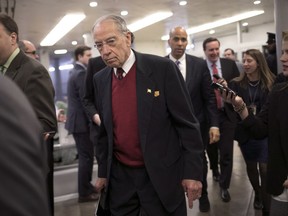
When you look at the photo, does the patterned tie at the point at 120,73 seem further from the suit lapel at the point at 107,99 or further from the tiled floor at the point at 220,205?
the tiled floor at the point at 220,205

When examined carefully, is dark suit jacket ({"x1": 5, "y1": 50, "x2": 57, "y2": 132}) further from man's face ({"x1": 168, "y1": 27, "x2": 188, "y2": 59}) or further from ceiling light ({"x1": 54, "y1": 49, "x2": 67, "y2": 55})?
ceiling light ({"x1": 54, "y1": 49, "x2": 67, "y2": 55})

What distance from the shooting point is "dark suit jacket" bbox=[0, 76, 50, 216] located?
1.48 ft

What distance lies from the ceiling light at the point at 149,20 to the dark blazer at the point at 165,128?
7.69m

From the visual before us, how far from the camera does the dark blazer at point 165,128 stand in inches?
73.4

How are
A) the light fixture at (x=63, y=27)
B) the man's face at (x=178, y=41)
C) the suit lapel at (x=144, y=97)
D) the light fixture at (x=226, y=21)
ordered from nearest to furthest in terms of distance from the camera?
the suit lapel at (x=144, y=97)
the man's face at (x=178, y=41)
the light fixture at (x=63, y=27)
the light fixture at (x=226, y=21)

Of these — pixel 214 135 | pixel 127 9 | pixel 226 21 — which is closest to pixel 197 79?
pixel 214 135

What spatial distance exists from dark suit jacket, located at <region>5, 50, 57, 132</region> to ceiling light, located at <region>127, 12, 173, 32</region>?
24.8 feet

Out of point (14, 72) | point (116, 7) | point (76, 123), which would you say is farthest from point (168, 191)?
point (116, 7)

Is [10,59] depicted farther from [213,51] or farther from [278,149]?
[213,51]

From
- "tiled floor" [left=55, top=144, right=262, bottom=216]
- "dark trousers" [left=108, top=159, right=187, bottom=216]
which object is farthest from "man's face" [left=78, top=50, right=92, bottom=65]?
"dark trousers" [left=108, top=159, right=187, bottom=216]

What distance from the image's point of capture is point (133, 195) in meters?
1.96

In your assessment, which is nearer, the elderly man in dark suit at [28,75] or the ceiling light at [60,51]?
the elderly man in dark suit at [28,75]

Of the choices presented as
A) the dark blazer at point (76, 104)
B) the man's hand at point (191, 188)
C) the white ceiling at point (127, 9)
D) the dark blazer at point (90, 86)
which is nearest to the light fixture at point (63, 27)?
the white ceiling at point (127, 9)

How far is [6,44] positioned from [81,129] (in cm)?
232
